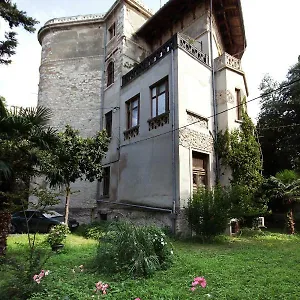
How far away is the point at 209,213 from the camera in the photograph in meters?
9.96

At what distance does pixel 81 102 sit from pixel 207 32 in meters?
9.28

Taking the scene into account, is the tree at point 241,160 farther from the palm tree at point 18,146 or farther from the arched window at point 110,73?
the arched window at point 110,73

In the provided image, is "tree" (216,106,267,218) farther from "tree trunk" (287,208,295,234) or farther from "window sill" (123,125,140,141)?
"window sill" (123,125,140,141)

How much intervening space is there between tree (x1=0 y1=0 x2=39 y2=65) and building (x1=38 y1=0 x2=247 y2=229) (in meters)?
5.79

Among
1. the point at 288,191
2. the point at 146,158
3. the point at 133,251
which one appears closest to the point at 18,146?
the point at 133,251

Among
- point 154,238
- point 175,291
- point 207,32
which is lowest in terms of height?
point 175,291

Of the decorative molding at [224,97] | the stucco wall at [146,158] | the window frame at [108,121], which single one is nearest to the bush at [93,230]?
the stucco wall at [146,158]

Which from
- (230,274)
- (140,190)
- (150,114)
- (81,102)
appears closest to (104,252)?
(230,274)

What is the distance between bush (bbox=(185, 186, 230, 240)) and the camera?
9.91m

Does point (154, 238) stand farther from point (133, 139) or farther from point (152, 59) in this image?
point (152, 59)

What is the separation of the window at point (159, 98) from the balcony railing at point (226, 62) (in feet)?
10.3

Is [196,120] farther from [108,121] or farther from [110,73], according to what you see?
[110,73]

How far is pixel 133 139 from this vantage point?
14.8m

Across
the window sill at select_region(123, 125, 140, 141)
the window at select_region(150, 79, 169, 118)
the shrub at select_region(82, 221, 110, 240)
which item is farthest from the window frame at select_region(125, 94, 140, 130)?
the shrub at select_region(82, 221, 110, 240)
